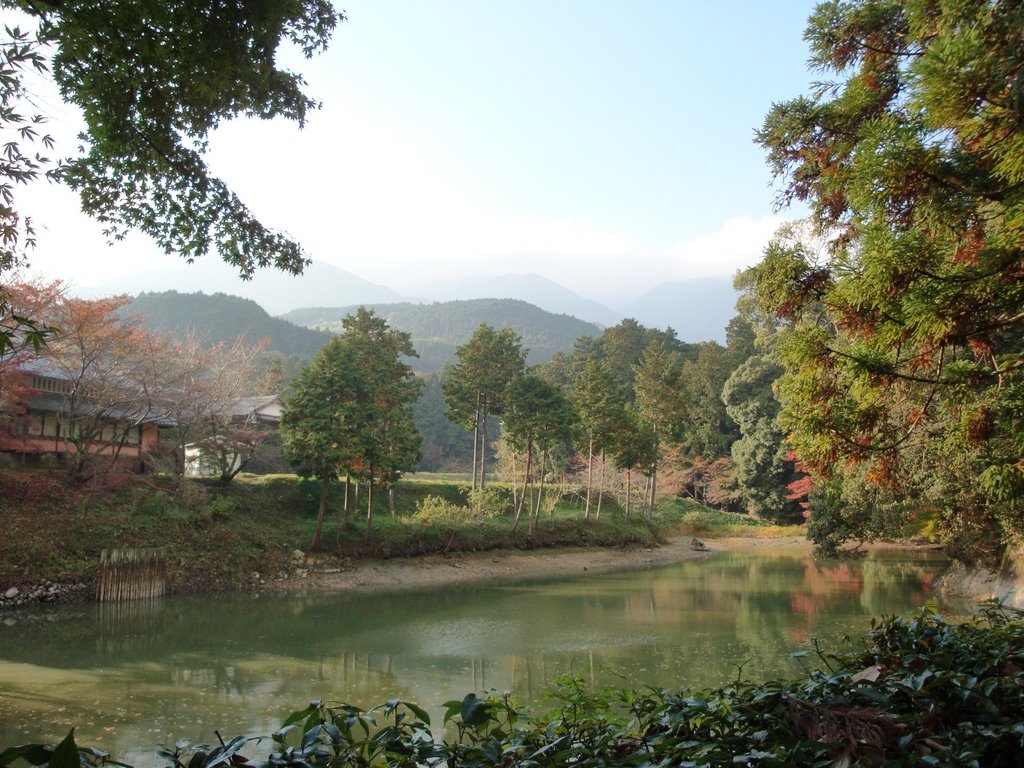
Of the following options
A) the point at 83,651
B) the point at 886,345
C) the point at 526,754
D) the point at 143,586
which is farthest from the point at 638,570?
the point at 526,754

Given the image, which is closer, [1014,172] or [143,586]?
[1014,172]

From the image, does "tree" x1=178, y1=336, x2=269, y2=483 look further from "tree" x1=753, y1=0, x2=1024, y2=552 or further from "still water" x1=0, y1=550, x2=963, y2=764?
"tree" x1=753, y1=0, x2=1024, y2=552

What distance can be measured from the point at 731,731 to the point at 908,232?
2280mm

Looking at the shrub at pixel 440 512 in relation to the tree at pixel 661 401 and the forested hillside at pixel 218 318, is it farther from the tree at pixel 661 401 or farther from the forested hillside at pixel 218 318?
the forested hillside at pixel 218 318

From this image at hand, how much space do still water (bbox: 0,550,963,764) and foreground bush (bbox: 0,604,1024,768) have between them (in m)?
1.68

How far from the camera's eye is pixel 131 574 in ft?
44.0

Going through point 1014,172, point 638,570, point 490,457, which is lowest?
point 638,570

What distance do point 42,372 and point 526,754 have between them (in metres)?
17.9

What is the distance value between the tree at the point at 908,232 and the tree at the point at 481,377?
1824cm

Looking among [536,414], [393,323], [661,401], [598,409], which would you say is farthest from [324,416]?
[393,323]

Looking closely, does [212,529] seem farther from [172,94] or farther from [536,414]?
[172,94]

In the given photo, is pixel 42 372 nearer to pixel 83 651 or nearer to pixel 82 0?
pixel 83 651

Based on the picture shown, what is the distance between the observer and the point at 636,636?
10.8m

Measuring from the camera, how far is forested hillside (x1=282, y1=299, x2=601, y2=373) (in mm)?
76438
